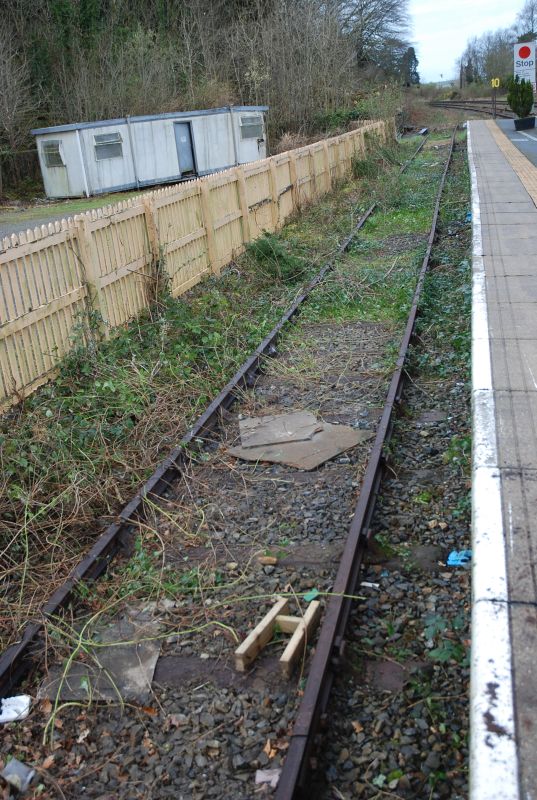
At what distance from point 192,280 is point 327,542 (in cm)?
691

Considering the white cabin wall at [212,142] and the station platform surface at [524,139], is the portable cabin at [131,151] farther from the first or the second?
the station platform surface at [524,139]

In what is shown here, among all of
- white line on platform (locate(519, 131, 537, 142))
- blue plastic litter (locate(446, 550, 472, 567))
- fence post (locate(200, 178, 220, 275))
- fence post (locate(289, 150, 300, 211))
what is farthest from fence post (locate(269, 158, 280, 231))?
white line on platform (locate(519, 131, 537, 142))

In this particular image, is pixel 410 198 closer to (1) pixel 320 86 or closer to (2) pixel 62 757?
(2) pixel 62 757

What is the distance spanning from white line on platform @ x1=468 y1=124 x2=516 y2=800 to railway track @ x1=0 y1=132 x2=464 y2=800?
0.67 meters

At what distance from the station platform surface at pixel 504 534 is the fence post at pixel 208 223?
412cm

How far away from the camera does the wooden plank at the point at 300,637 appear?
3.49m

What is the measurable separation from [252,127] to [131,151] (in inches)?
279

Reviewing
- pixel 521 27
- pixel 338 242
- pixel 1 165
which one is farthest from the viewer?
pixel 521 27

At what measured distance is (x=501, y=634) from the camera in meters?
3.33

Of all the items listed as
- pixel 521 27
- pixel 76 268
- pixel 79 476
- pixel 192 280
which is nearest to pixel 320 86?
pixel 192 280

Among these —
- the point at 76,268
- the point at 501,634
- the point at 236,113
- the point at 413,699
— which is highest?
the point at 236,113

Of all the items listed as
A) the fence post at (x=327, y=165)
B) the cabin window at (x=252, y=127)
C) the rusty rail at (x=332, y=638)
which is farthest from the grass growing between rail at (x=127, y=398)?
the cabin window at (x=252, y=127)

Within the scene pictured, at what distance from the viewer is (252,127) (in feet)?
99.8

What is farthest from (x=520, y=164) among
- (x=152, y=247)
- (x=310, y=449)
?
(x=310, y=449)
